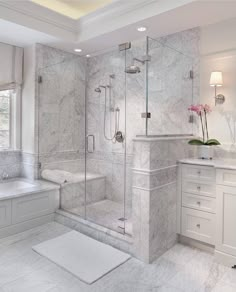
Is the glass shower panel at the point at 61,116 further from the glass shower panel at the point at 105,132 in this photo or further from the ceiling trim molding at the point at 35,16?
the ceiling trim molding at the point at 35,16

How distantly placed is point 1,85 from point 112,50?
1.70 m

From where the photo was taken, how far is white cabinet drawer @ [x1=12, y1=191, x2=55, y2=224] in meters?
2.87

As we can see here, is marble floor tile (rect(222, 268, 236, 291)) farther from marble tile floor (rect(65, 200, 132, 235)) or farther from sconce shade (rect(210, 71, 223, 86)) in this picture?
sconce shade (rect(210, 71, 223, 86))

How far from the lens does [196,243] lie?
258 cm

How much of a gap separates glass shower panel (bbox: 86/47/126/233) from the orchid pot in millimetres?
959

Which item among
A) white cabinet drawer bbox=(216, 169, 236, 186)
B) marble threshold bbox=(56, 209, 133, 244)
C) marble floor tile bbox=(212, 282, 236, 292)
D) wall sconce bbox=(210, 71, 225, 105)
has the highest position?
wall sconce bbox=(210, 71, 225, 105)

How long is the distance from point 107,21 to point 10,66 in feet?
5.24

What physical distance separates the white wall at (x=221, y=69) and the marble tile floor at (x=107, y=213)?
149 cm

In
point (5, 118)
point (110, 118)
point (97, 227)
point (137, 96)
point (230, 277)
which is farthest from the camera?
point (5, 118)

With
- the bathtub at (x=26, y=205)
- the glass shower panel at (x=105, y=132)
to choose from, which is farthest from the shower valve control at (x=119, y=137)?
the bathtub at (x=26, y=205)

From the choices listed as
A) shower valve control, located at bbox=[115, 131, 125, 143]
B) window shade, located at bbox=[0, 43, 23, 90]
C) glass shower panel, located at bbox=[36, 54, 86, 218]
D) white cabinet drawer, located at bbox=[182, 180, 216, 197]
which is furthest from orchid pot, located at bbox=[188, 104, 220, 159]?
window shade, located at bbox=[0, 43, 23, 90]

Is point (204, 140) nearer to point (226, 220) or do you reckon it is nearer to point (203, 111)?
point (203, 111)

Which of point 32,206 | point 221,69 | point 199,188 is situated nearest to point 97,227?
point 32,206

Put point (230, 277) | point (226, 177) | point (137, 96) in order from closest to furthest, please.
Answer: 1. point (230, 277)
2. point (226, 177)
3. point (137, 96)
